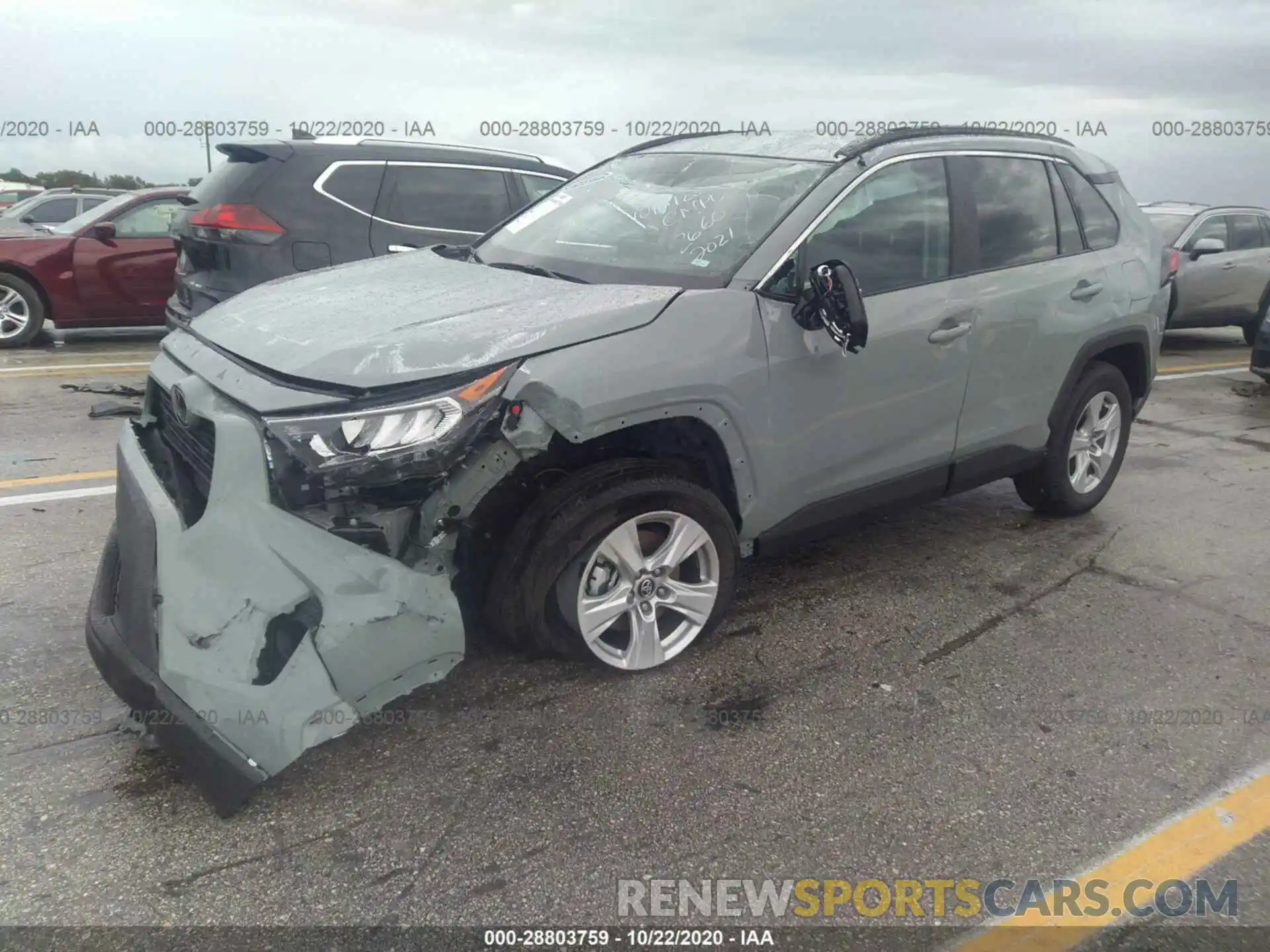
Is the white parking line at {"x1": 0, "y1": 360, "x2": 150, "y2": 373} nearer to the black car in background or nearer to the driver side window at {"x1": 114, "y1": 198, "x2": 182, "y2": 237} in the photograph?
the driver side window at {"x1": 114, "y1": 198, "x2": 182, "y2": 237}

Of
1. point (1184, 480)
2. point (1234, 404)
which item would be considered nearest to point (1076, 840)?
point (1184, 480)

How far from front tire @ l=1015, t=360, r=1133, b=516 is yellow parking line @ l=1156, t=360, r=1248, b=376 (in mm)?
5643

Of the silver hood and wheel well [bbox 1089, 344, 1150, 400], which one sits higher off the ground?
the silver hood

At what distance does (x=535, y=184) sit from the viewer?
24.0 ft

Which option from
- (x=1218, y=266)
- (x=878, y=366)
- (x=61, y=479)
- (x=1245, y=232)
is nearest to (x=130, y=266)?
(x=61, y=479)

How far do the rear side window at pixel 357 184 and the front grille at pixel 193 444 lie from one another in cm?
370

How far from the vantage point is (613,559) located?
3160 mm

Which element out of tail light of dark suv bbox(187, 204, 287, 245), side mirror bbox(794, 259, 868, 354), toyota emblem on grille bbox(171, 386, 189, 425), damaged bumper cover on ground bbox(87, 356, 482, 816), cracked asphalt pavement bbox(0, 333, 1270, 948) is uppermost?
tail light of dark suv bbox(187, 204, 287, 245)

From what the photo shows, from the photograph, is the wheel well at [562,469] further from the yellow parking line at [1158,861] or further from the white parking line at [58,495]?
the white parking line at [58,495]

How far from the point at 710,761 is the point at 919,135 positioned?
2.66m

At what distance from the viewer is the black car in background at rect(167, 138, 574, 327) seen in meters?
6.30

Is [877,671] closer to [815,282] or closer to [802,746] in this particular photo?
[802,746]

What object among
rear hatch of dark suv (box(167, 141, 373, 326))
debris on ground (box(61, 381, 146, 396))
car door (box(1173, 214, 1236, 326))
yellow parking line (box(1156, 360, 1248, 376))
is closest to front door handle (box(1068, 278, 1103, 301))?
rear hatch of dark suv (box(167, 141, 373, 326))

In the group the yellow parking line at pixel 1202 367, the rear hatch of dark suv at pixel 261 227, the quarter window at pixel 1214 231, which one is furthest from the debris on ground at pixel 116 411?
the quarter window at pixel 1214 231
